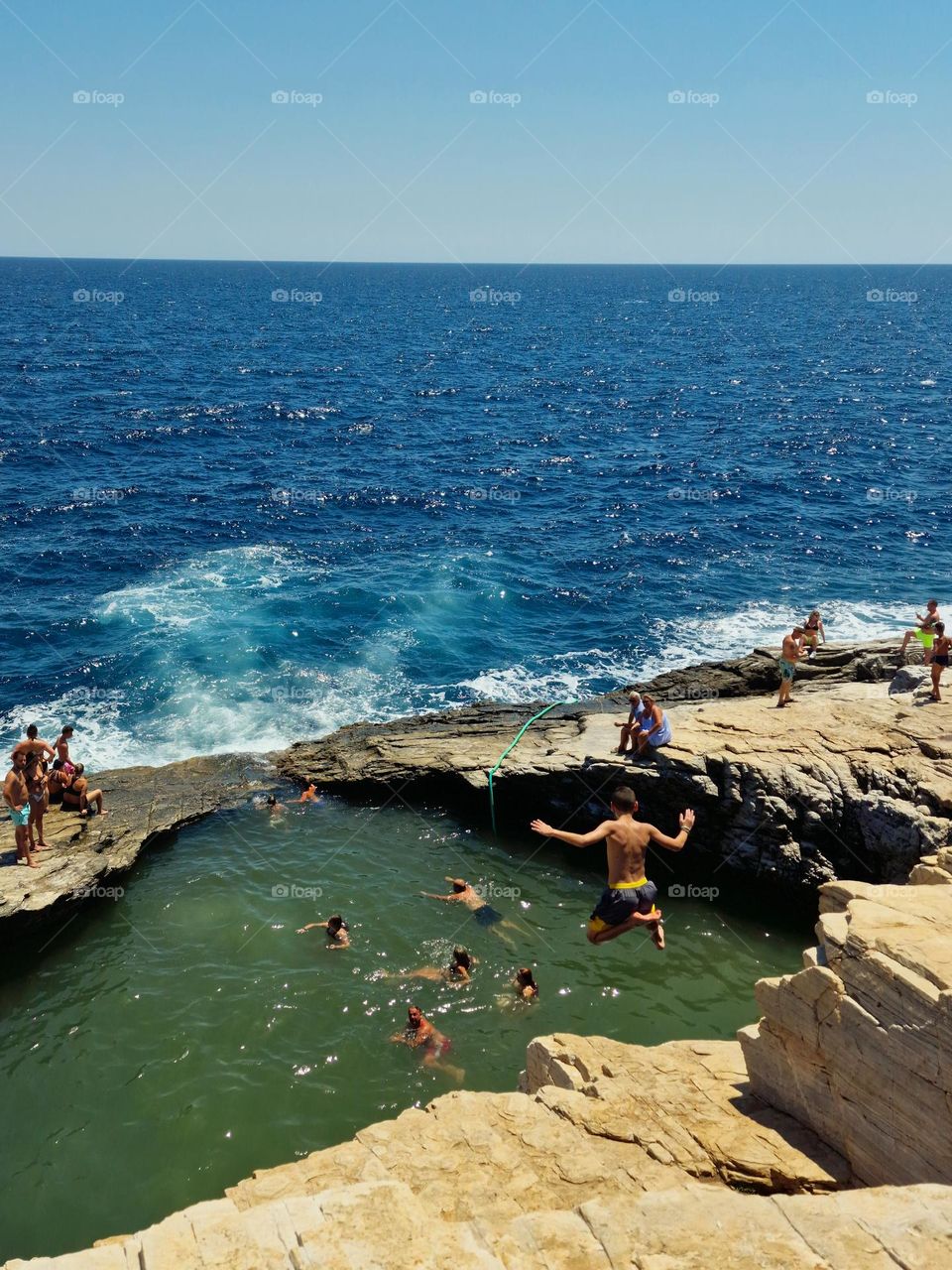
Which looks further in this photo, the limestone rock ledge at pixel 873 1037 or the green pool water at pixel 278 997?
the green pool water at pixel 278 997

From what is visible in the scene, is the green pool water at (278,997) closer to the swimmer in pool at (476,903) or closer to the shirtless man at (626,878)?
the swimmer in pool at (476,903)

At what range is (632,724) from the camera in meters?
19.3

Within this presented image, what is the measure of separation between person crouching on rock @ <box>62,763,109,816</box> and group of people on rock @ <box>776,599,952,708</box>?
51.7ft

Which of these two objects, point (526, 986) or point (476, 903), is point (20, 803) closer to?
point (476, 903)

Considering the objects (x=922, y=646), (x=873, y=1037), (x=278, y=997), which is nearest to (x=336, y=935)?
(x=278, y=997)

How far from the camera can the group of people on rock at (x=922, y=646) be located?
1995 centimetres

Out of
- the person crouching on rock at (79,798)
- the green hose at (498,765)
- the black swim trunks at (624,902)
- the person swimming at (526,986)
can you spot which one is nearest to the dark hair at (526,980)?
the person swimming at (526,986)

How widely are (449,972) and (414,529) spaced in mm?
28584

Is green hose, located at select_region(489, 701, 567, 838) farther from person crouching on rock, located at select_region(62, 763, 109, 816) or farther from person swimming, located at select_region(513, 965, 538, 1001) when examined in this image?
person crouching on rock, located at select_region(62, 763, 109, 816)

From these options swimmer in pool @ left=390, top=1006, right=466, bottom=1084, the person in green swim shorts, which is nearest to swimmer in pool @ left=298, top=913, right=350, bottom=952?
swimmer in pool @ left=390, top=1006, right=466, bottom=1084

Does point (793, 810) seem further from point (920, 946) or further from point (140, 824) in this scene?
point (140, 824)

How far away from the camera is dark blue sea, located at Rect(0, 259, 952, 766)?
1155 inches

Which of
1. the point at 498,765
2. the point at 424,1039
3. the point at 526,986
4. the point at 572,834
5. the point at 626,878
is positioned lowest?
the point at 424,1039

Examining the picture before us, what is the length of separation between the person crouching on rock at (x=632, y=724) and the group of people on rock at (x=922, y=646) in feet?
13.2
